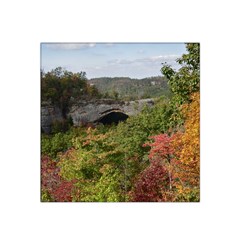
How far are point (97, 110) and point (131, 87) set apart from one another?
43cm

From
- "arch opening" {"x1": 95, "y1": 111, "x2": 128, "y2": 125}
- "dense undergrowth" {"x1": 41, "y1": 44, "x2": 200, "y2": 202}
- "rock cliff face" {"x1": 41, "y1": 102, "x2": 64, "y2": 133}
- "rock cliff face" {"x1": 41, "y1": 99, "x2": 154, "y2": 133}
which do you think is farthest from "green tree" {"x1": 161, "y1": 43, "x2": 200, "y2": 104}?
"rock cliff face" {"x1": 41, "y1": 102, "x2": 64, "y2": 133}

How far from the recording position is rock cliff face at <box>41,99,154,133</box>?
10.0m

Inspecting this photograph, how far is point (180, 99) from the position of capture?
33.1 ft

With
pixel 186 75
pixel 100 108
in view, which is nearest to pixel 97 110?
pixel 100 108

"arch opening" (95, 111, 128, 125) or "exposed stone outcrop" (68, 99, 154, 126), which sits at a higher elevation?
"exposed stone outcrop" (68, 99, 154, 126)

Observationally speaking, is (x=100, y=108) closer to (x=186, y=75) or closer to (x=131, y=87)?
(x=131, y=87)

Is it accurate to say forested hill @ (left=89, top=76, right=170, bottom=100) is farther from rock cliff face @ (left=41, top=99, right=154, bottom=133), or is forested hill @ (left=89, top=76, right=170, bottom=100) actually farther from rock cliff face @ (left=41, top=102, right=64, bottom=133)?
rock cliff face @ (left=41, top=102, right=64, bottom=133)
